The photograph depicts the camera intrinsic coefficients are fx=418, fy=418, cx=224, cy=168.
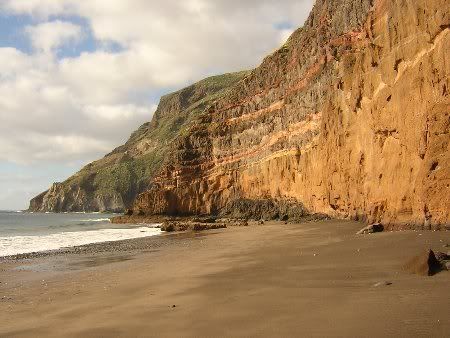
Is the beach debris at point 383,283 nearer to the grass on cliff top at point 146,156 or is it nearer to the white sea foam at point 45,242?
the white sea foam at point 45,242

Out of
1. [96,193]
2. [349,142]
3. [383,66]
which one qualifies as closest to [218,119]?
[349,142]

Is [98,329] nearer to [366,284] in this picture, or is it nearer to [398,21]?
[366,284]

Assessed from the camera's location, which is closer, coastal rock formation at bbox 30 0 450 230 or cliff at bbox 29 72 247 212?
coastal rock formation at bbox 30 0 450 230

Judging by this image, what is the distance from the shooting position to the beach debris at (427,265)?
7227 mm

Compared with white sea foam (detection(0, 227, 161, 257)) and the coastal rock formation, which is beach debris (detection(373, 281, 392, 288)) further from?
white sea foam (detection(0, 227, 161, 257))

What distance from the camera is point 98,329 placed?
627 cm

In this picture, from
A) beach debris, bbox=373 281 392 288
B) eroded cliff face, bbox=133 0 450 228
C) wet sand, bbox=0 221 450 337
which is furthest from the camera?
eroded cliff face, bbox=133 0 450 228

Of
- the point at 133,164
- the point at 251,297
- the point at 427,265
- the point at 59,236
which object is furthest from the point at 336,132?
the point at 133,164

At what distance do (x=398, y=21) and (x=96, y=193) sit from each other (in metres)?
130

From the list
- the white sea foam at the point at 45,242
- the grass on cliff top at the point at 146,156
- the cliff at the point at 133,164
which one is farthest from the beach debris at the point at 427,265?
the cliff at the point at 133,164

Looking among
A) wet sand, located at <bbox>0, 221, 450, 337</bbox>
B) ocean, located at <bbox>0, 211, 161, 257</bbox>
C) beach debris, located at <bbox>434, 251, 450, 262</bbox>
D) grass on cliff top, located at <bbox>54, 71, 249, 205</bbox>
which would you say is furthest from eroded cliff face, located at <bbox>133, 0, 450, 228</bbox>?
grass on cliff top, located at <bbox>54, 71, 249, 205</bbox>

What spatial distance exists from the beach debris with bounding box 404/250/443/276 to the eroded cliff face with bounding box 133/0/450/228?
616 cm

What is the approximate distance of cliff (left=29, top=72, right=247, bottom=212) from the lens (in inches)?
5197

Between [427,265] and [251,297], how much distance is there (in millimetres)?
3112
